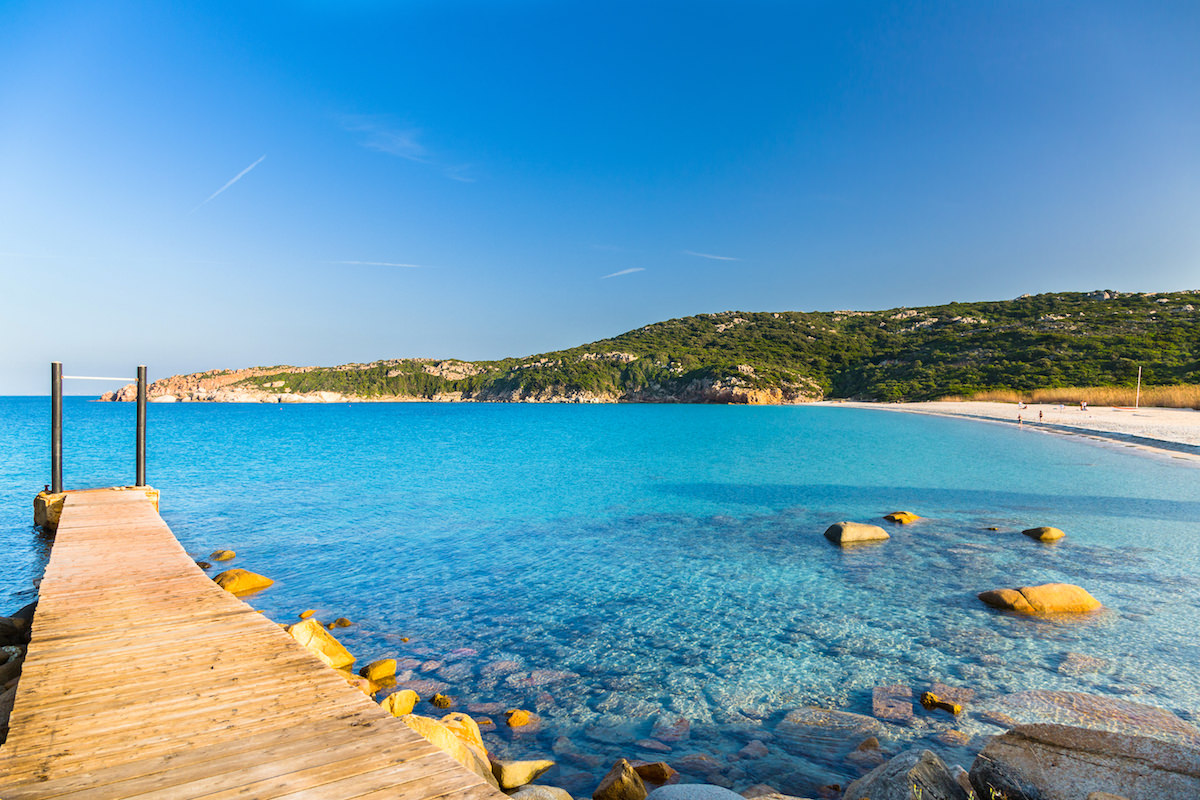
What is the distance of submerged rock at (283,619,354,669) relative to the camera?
6.90 m

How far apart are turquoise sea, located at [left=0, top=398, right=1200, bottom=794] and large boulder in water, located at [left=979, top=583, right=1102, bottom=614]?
31 centimetres

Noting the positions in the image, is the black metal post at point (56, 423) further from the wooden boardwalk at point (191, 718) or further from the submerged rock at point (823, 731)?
the submerged rock at point (823, 731)

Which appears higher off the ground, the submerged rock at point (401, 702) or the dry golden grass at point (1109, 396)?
the dry golden grass at point (1109, 396)

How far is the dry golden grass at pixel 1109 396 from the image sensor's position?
46.6m

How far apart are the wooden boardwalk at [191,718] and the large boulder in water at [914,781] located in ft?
8.92

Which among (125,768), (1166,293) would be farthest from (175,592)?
(1166,293)

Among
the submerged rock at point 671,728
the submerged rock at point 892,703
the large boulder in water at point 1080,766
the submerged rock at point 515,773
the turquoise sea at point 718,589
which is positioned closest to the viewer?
the large boulder in water at point 1080,766

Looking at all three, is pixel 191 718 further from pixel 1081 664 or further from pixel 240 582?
pixel 1081 664

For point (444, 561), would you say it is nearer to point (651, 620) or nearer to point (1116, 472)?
point (651, 620)

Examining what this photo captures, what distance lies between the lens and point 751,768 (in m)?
5.25

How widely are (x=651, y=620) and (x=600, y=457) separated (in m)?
23.5

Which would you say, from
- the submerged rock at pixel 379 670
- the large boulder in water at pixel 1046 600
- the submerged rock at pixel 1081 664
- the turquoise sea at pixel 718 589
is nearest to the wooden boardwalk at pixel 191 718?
the submerged rock at pixel 379 670

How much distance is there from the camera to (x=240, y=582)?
1022cm

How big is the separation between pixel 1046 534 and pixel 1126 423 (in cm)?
3317
